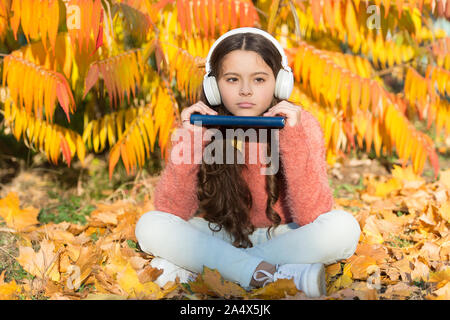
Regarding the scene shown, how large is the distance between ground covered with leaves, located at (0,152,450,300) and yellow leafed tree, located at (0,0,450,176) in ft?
0.89

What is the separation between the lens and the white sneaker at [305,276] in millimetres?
1520

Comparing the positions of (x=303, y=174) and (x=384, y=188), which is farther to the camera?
(x=384, y=188)

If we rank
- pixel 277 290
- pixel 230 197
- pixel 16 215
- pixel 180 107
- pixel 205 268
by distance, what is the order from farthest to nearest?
pixel 180 107
pixel 16 215
pixel 230 197
pixel 205 268
pixel 277 290

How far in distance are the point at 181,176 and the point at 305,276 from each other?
0.60 metres

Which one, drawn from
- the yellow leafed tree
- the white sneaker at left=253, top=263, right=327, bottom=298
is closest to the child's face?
the yellow leafed tree

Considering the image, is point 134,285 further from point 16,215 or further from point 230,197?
point 16,215

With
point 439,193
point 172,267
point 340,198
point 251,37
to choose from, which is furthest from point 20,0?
point 439,193

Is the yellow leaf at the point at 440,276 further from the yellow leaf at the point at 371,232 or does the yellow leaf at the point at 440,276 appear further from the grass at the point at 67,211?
the grass at the point at 67,211

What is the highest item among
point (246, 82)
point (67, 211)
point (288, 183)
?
point (246, 82)

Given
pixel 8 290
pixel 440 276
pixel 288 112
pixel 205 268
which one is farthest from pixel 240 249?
pixel 8 290

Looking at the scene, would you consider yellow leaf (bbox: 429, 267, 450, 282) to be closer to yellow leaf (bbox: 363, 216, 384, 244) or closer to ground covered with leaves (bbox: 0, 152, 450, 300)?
ground covered with leaves (bbox: 0, 152, 450, 300)

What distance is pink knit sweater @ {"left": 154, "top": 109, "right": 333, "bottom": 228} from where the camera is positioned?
171cm

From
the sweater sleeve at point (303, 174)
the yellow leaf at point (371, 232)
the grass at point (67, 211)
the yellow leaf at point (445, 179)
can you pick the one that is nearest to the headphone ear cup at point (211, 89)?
the sweater sleeve at point (303, 174)

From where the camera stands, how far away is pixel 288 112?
1654mm
